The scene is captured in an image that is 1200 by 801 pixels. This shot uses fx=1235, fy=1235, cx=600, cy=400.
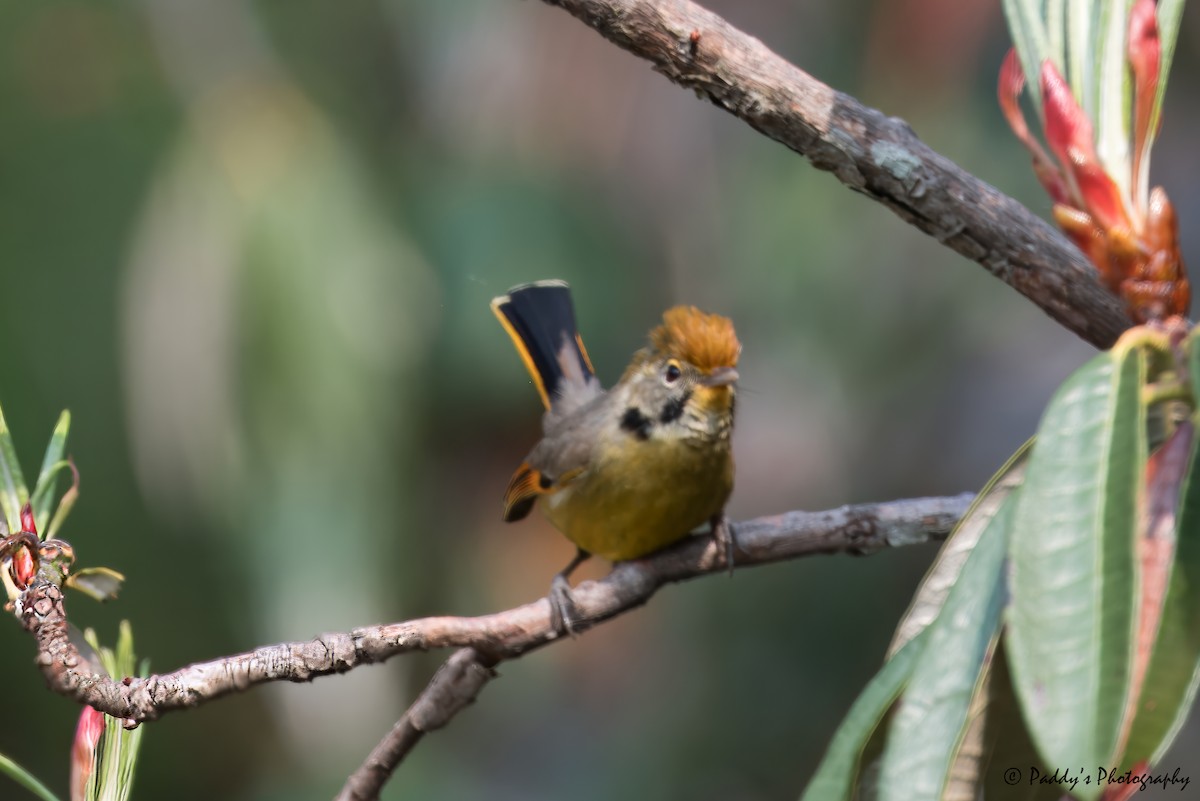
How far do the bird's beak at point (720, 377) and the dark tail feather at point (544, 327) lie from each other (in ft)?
3.35

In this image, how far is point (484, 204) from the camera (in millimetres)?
7137

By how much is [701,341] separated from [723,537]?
603 millimetres

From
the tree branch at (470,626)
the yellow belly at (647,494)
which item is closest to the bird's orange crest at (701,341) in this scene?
the yellow belly at (647,494)

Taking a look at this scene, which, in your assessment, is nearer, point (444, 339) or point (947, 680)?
point (947, 680)

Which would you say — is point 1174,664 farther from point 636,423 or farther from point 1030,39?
point 636,423

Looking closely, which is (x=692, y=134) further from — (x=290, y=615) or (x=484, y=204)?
(x=290, y=615)

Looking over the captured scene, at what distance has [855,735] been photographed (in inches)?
46.5

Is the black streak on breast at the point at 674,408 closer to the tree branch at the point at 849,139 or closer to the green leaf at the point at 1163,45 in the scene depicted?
the tree branch at the point at 849,139

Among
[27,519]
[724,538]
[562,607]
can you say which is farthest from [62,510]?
[724,538]

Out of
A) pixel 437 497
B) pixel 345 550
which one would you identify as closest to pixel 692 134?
pixel 437 497

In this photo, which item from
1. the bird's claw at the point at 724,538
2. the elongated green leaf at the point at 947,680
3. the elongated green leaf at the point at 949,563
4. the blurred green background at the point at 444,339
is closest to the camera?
the elongated green leaf at the point at 947,680

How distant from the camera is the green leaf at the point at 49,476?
4.25 feet

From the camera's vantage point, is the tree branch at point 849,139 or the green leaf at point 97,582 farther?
the tree branch at point 849,139

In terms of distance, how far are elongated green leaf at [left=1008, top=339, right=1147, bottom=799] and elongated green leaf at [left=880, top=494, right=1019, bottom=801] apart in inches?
3.7
